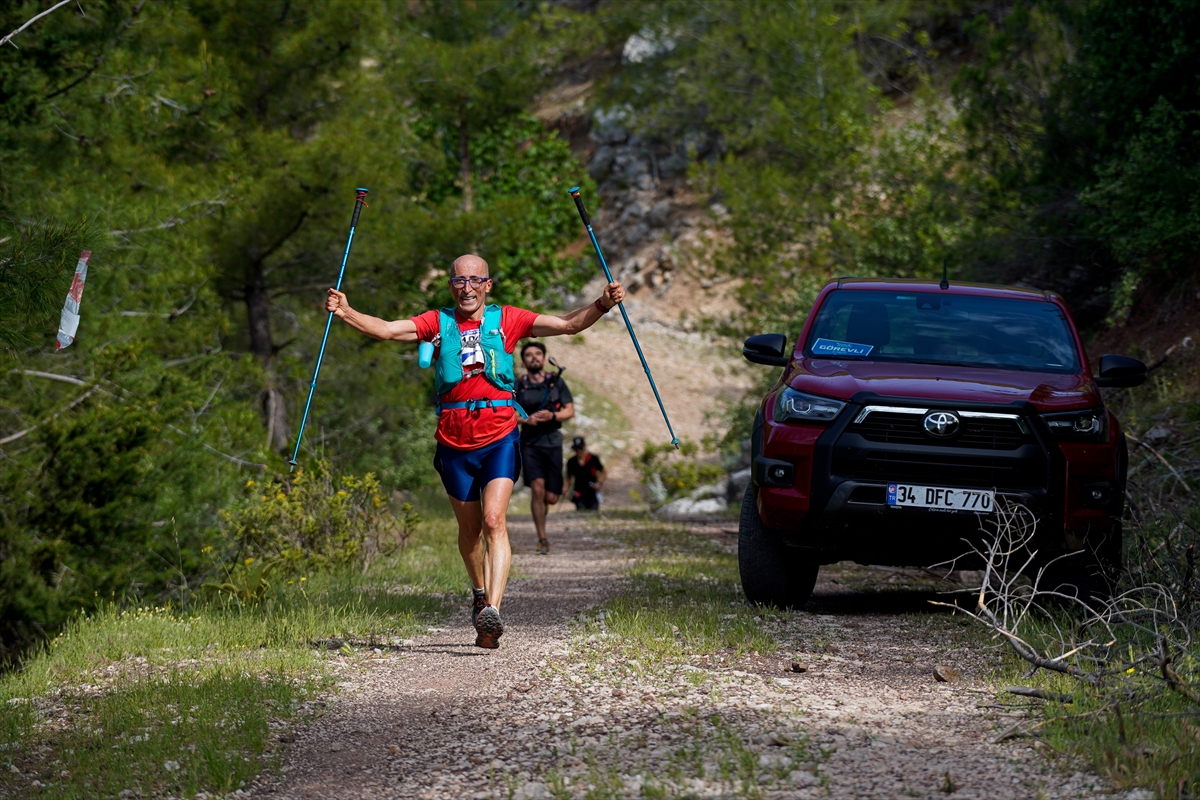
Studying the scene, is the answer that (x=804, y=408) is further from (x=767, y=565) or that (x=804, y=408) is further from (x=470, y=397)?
(x=470, y=397)

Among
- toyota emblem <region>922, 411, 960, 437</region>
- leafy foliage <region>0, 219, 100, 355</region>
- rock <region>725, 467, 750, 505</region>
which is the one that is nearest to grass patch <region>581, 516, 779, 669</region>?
toyota emblem <region>922, 411, 960, 437</region>

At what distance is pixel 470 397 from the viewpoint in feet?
23.5

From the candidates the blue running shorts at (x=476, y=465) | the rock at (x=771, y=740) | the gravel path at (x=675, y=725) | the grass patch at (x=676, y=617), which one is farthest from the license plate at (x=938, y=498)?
the rock at (x=771, y=740)

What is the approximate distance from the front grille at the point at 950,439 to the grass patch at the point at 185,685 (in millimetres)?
Result: 2921

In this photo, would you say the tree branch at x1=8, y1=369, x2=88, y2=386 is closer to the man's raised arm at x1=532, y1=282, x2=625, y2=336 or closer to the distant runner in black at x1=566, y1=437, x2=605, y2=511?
the man's raised arm at x1=532, y1=282, x2=625, y2=336

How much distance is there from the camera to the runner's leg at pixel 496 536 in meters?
7.21

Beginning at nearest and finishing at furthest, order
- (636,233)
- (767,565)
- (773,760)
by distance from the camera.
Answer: (773,760), (767,565), (636,233)

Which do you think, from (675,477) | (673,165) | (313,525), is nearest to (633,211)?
(673,165)

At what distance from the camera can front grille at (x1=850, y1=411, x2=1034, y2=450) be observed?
730 centimetres

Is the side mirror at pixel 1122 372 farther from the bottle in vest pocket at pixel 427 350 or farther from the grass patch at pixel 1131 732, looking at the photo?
the bottle in vest pocket at pixel 427 350

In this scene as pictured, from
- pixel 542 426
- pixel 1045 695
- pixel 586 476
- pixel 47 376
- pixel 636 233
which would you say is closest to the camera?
pixel 1045 695

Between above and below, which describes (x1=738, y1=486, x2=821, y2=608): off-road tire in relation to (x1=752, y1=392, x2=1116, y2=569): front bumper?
below

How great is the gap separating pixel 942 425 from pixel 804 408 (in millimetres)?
762

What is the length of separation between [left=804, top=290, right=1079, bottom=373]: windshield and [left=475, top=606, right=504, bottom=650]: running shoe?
8.48 ft
